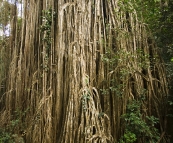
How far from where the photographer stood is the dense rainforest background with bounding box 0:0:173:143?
3.61m

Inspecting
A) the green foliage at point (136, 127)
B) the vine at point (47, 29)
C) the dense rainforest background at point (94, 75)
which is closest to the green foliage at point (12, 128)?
the dense rainforest background at point (94, 75)

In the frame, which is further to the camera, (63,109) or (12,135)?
(12,135)

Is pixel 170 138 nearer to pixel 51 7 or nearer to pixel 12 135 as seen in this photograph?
pixel 12 135

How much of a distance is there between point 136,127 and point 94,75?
1.16 metres

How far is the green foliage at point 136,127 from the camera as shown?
3.46 metres

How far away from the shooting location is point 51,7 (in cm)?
463

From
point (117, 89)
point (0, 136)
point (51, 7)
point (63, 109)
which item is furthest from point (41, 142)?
point (51, 7)

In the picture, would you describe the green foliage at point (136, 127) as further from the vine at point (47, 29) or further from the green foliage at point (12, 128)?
the green foliage at point (12, 128)

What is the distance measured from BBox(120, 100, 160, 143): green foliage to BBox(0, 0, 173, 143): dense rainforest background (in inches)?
0.6

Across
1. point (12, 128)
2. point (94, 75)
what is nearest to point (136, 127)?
point (94, 75)

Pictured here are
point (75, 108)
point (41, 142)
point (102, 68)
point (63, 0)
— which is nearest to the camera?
point (75, 108)

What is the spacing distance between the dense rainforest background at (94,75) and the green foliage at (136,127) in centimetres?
1

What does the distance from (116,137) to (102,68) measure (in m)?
1.21

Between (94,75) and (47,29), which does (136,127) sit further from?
(47,29)
